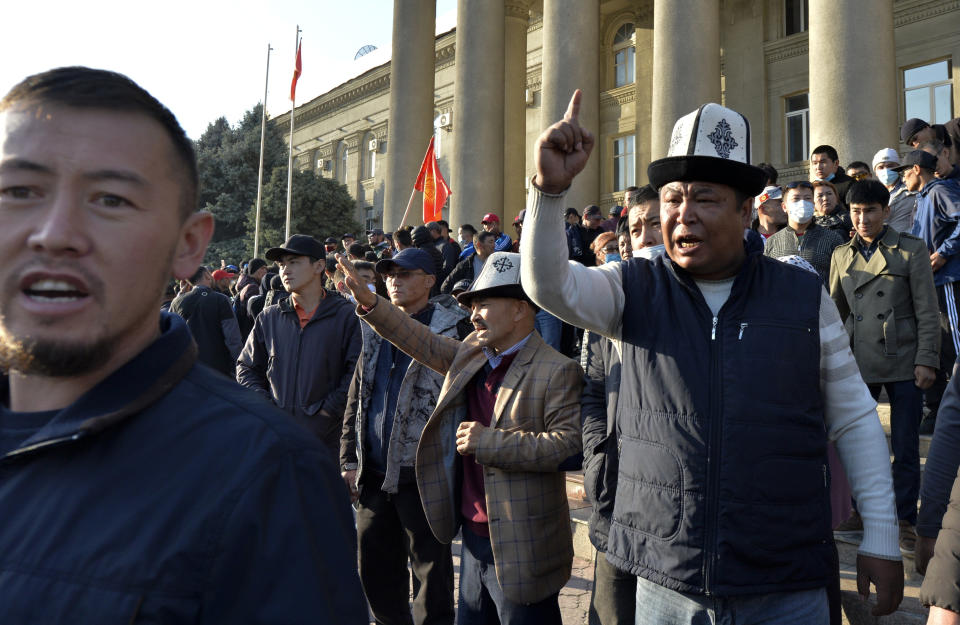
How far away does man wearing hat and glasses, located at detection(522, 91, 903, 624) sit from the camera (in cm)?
224

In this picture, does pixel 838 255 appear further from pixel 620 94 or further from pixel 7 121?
pixel 620 94

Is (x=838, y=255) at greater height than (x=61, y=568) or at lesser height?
greater

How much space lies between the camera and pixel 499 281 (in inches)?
149

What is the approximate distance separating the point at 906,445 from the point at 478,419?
2.98 meters

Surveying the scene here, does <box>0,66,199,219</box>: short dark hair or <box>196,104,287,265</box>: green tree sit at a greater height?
<box>196,104,287,265</box>: green tree

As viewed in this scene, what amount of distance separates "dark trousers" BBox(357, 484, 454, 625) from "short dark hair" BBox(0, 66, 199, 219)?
121 inches

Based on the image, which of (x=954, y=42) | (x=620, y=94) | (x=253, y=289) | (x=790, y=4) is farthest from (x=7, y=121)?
(x=620, y=94)

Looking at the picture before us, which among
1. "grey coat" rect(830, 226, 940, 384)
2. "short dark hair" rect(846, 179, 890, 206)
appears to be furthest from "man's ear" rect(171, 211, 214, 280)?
"short dark hair" rect(846, 179, 890, 206)

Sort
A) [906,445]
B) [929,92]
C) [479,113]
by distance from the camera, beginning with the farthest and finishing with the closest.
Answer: [479,113] → [929,92] → [906,445]

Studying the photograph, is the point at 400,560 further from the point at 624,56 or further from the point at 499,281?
the point at 624,56

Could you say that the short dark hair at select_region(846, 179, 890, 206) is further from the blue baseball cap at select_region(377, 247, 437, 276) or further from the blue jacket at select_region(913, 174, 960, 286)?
the blue baseball cap at select_region(377, 247, 437, 276)

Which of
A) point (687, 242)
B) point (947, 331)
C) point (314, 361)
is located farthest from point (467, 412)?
point (947, 331)

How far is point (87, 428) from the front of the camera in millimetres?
1124

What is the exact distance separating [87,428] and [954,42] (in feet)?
67.3
